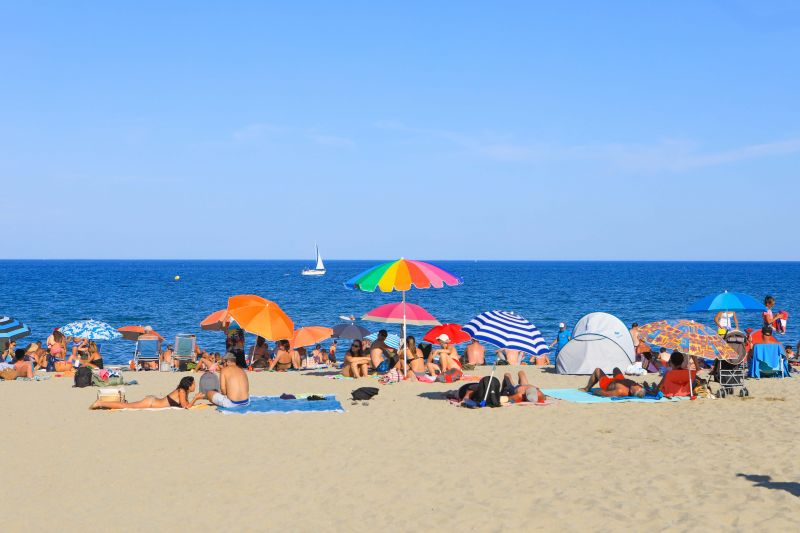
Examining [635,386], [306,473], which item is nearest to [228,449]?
[306,473]

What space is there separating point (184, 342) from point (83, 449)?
11.4 m

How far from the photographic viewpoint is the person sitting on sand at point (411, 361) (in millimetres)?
17172

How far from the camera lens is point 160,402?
43.6 ft

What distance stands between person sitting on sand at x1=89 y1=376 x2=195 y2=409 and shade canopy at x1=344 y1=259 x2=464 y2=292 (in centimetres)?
381

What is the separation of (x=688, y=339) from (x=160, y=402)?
30.4 ft

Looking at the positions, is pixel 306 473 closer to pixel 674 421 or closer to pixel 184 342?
pixel 674 421

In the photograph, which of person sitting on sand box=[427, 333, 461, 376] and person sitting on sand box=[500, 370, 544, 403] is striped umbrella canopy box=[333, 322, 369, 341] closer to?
person sitting on sand box=[427, 333, 461, 376]

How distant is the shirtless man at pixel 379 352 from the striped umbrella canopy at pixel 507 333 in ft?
14.8

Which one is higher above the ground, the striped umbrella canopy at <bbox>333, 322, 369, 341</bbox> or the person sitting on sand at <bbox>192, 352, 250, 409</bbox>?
the striped umbrella canopy at <bbox>333, 322, 369, 341</bbox>

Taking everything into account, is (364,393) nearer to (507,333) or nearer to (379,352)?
(507,333)

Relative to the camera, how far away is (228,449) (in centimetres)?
1020

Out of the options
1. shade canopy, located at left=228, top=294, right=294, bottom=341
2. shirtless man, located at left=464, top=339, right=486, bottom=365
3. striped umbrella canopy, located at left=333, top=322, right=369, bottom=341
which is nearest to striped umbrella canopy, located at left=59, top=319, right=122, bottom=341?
shade canopy, located at left=228, top=294, right=294, bottom=341

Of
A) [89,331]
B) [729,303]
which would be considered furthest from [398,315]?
[89,331]

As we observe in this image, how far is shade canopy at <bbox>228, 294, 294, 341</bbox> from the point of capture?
56.2 ft
